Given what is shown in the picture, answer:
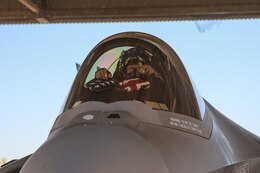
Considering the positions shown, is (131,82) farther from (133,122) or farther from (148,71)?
(133,122)

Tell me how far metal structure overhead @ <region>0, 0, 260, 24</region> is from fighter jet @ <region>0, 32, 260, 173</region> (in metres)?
6.46

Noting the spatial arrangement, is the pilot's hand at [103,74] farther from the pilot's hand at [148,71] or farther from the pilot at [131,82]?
the pilot's hand at [148,71]

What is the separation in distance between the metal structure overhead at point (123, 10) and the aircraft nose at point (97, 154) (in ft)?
27.4

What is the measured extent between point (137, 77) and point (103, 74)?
0.32m

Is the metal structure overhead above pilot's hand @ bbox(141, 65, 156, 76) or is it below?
above

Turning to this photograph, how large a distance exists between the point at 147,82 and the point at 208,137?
2.21ft

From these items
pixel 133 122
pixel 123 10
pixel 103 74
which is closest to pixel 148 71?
pixel 103 74

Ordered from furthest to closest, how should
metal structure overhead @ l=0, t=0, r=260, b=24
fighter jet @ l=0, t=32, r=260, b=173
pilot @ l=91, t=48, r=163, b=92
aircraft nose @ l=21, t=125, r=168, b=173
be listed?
metal structure overhead @ l=0, t=0, r=260, b=24 < pilot @ l=91, t=48, r=163, b=92 < fighter jet @ l=0, t=32, r=260, b=173 < aircraft nose @ l=21, t=125, r=168, b=173

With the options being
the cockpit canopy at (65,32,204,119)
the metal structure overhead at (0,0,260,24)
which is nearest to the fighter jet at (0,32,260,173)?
the cockpit canopy at (65,32,204,119)

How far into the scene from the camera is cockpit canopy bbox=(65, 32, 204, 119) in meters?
3.90

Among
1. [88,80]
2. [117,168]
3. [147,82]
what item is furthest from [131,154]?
[88,80]

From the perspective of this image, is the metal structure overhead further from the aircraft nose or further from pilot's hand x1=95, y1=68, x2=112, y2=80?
the aircraft nose

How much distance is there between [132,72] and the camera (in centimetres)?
411

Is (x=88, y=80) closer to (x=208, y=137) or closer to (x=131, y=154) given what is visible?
(x=208, y=137)
